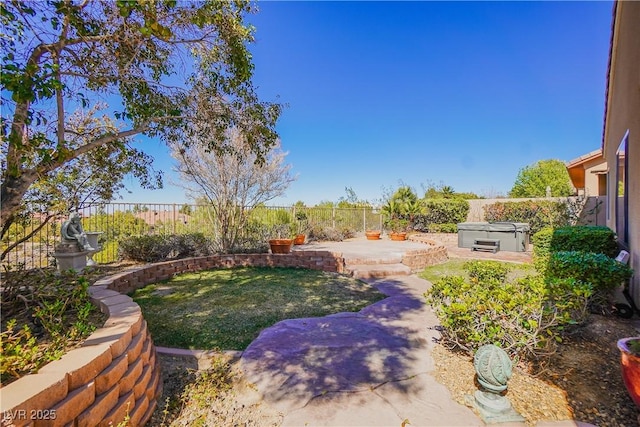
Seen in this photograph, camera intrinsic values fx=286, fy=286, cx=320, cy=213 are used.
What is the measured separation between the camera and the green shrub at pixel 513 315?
268 centimetres

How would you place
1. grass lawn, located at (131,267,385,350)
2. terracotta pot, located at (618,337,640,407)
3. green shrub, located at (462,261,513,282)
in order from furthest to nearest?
green shrub, located at (462,261,513,282) < grass lawn, located at (131,267,385,350) < terracotta pot, located at (618,337,640,407)

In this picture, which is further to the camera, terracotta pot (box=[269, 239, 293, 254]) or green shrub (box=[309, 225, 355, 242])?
green shrub (box=[309, 225, 355, 242])

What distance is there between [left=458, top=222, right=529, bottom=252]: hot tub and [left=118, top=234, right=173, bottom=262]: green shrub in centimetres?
1106

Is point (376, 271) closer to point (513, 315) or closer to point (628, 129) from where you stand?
point (513, 315)

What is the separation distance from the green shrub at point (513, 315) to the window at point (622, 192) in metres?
3.30

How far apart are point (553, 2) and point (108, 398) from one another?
9.84m

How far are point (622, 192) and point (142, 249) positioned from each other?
36.1ft

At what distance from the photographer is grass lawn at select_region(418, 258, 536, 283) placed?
7.04 m

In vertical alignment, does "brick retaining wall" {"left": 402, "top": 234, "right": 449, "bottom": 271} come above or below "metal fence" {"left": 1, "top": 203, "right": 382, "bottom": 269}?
below

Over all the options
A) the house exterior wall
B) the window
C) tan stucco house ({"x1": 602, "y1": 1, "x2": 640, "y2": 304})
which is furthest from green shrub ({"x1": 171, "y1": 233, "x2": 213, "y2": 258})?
the house exterior wall

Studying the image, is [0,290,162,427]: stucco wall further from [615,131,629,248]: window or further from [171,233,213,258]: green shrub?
[615,131,629,248]: window

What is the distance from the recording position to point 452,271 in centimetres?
776

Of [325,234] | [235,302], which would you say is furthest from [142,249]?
[325,234]

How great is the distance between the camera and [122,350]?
210cm
